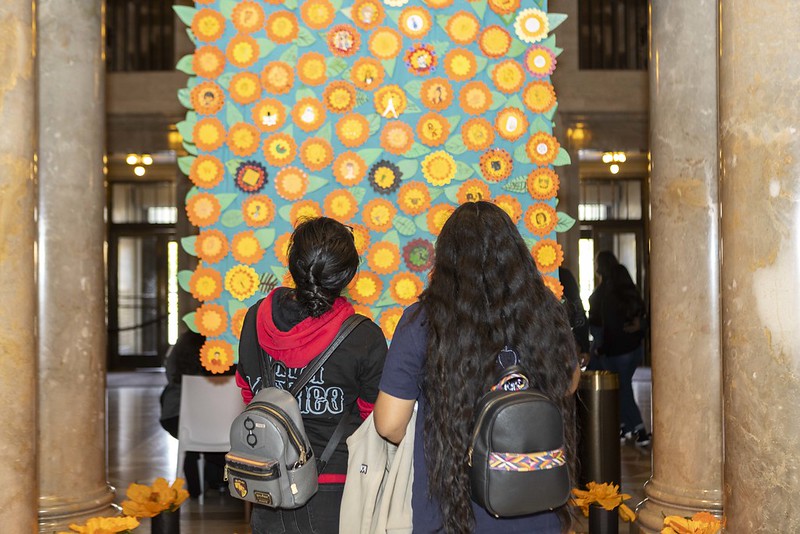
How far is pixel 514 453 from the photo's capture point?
2414 mm

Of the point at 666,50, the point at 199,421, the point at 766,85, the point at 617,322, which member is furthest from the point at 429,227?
the point at 617,322

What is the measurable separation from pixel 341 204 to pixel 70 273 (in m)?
1.43

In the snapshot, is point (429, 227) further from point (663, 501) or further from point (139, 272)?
point (139, 272)

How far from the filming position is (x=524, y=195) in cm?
454

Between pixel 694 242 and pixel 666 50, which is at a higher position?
pixel 666 50

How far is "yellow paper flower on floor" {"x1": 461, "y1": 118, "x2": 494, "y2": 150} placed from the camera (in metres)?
4.53

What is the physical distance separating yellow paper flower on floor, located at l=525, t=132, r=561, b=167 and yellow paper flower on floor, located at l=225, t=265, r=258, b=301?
1.39 m

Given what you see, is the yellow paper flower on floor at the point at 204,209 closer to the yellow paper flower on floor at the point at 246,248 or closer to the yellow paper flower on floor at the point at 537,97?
the yellow paper flower on floor at the point at 246,248

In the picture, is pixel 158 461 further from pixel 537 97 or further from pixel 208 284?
pixel 537 97

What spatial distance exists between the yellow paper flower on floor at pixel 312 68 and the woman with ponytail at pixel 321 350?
1848 mm

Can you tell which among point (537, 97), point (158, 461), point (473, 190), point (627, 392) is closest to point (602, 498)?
point (473, 190)

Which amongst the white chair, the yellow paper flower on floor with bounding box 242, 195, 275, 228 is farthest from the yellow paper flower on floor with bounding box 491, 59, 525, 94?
the white chair

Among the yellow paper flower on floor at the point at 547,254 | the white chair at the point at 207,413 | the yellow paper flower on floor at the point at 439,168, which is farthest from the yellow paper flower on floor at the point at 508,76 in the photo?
the white chair at the point at 207,413

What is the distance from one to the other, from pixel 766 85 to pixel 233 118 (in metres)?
2.42
